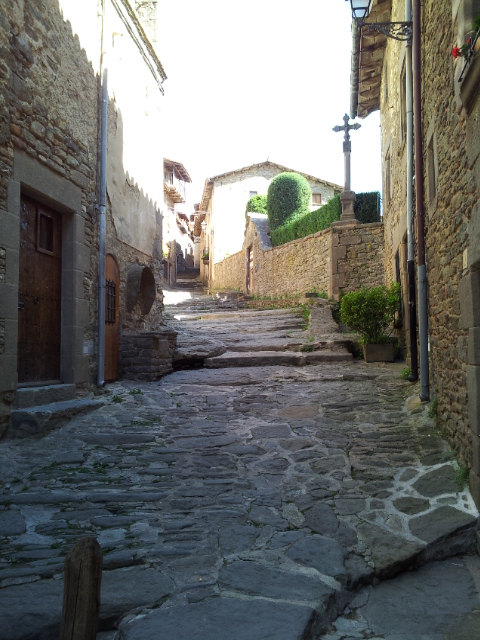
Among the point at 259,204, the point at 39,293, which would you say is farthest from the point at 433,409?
the point at 259,204

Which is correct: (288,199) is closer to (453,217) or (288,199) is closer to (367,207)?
(367,207)

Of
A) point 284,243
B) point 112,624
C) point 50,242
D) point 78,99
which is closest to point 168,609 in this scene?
point 112,624

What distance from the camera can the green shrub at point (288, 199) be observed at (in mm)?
20672

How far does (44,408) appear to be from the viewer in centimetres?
557

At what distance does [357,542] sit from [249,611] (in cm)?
108

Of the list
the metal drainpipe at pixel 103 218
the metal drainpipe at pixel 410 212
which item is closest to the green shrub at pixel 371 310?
the metal drainpipe at pixel 410 212

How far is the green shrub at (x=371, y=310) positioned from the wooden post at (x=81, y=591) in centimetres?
746

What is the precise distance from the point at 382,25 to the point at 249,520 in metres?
→ 6.07

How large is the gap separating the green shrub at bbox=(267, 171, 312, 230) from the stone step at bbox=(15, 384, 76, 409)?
15606mm

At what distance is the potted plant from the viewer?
9039 mm

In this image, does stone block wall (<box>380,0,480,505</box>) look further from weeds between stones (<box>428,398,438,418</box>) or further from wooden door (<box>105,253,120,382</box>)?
wooden door (<box>105,253,120,382</box>)

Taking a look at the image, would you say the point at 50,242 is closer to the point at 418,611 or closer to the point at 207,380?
the point at 207,380

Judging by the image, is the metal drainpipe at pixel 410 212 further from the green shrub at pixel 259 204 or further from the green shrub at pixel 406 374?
the green shrub at pixel 259 204

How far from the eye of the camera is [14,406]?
5.36 metres
